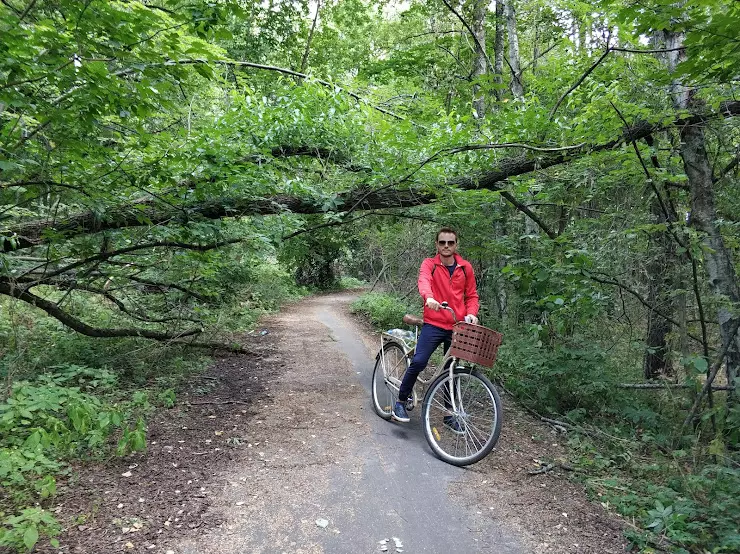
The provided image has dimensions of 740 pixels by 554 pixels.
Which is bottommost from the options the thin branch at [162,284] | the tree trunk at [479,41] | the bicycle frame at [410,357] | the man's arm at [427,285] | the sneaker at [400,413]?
the sneaker at [400,413]

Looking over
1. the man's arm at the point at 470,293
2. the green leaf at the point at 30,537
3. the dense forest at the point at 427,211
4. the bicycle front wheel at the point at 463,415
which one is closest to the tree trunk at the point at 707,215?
the dense forest at the point at 427,211

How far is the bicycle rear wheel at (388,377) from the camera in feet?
17.1

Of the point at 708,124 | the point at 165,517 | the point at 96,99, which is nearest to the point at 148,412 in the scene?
the point at 165,517

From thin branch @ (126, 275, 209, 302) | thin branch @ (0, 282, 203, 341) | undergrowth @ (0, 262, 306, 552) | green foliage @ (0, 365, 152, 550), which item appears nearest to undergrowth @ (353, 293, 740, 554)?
Result: green foliage @ (0, 365, 152, 550)

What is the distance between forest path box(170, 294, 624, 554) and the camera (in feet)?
9.66

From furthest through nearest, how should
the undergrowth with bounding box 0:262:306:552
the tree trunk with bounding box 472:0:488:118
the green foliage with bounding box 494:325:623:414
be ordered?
the tree trunk with bounding box 472:0:488:118 < the green foliage with bounding box 494:325:623:414 < the undergrowth with bounding box 0:262:306:552

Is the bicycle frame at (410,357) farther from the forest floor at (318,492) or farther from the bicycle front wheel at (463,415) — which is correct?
the forest floor at (318,492)

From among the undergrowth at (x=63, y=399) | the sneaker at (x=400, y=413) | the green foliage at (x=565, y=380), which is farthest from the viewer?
the green foliage at (x=565, y=380)

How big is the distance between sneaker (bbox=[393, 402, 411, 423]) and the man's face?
1.73 meters

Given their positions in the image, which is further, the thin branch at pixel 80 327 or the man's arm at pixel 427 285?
the thin branch at pixel 80 327

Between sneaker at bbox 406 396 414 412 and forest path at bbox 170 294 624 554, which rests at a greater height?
sneaker at bbox 406 396 414 412

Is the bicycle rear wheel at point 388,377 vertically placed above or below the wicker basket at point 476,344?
below

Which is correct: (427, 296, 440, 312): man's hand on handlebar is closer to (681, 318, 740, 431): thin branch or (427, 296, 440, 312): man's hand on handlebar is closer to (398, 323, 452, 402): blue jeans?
(398, 323, 452, 402): blue jeans

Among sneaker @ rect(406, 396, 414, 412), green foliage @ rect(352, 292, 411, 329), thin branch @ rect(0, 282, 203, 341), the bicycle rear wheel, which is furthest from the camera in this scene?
green foliage @ rect(352, 292, 411, 329)
